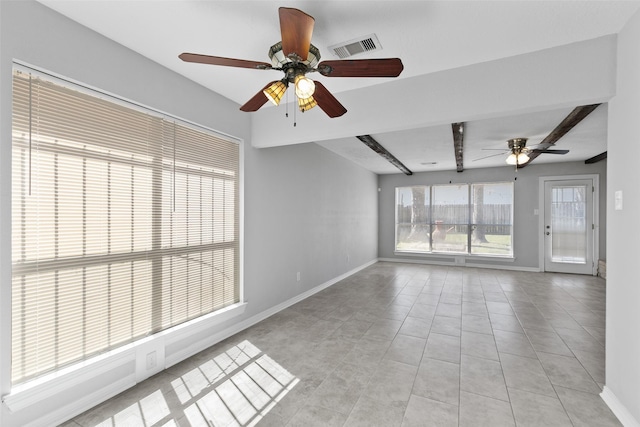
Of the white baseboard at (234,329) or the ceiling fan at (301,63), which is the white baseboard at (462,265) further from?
the ceiling fan at (301,63)

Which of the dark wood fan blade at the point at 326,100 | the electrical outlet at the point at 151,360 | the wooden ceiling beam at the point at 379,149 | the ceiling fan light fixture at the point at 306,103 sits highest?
the wooden ceiling beam at the point at 379,149

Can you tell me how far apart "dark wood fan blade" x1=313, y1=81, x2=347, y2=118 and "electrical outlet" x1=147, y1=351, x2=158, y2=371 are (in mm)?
2419

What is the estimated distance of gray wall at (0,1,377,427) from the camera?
1.67 meters

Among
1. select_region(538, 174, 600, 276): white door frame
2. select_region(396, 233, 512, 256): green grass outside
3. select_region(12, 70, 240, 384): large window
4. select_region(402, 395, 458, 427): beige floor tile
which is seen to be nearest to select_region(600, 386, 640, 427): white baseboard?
select_region(402, 395, 458, 427): beige floor tile

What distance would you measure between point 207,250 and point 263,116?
1.67 metres

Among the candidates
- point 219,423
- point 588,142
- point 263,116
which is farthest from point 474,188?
point 219,423

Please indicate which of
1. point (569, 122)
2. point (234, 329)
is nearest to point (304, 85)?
point (234, 329)

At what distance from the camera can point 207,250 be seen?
9.84 feet

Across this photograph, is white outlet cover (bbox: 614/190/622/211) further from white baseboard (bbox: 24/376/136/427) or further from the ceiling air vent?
white baseboard (bbox: 24/376/136/427)

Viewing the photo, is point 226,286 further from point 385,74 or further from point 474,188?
point 474,188

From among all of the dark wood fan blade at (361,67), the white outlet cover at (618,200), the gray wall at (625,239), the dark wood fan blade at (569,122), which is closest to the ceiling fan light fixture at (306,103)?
the dark wood fan blade at (361,67)

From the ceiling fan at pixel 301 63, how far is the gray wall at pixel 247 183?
92 cm

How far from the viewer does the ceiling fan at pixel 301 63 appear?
1479mm

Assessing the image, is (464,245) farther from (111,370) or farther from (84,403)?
(84,403)
